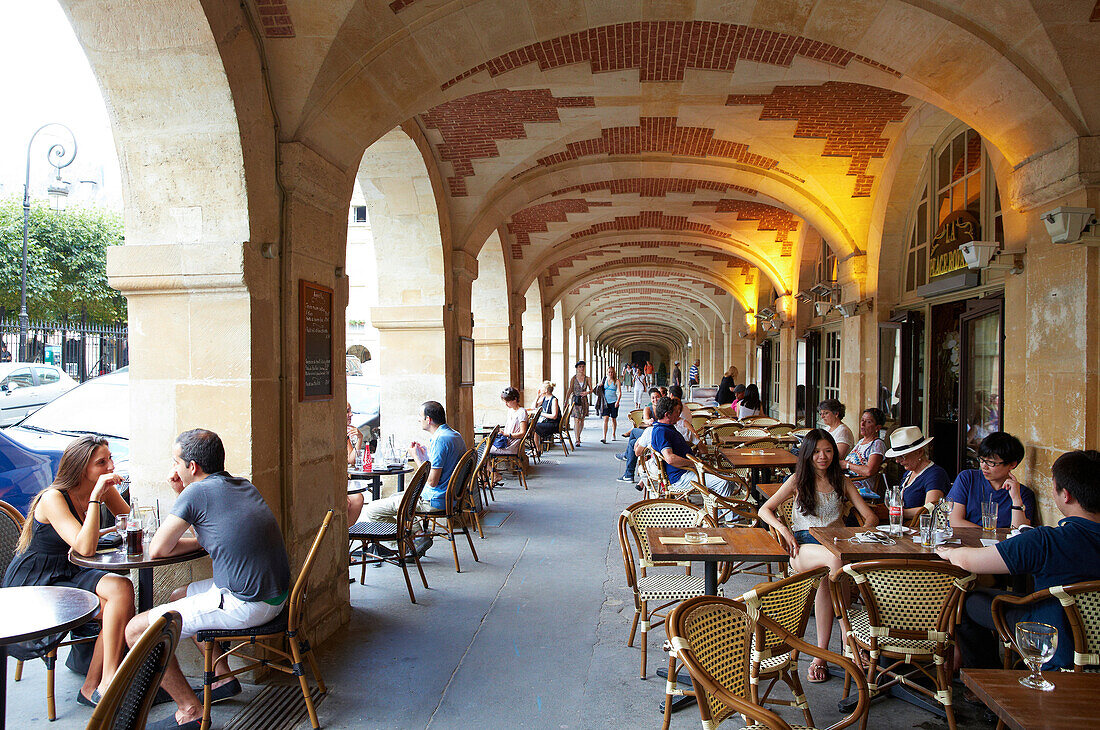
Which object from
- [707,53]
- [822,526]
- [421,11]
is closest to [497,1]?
[421,11]

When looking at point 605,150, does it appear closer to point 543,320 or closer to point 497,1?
point 497,1

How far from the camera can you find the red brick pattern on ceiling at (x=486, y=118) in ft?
21.1

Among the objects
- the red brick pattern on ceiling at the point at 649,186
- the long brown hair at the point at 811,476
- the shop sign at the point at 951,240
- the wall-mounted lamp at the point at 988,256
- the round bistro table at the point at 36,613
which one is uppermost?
the red brick pattern on ceiling at the point at 649,186

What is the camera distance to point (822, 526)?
381 centimetres

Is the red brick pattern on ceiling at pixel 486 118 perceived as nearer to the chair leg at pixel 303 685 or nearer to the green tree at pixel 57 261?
the chair leg at pixel 303 685

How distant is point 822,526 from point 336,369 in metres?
2.81

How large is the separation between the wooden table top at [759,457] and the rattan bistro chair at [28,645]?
15.3 ft

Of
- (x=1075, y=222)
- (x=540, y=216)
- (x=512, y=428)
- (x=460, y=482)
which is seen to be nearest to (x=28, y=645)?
(x=460, y=482)

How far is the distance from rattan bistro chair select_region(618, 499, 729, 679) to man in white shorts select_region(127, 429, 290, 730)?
162cm

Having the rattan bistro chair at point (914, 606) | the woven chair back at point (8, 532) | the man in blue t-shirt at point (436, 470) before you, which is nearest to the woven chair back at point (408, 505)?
the man in blue t-shirt at point (436, 470)

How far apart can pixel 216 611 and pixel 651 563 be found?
74.2 inches

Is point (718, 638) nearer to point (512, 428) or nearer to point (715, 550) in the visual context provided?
point (715, 550)

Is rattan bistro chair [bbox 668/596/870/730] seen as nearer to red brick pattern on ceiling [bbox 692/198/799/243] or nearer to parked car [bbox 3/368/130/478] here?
parked car [bbox 3/368/130/478]

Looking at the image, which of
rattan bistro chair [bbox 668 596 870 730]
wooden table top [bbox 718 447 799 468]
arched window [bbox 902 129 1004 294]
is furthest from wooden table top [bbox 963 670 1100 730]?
arched window [bbox 902 129 1004 294]
